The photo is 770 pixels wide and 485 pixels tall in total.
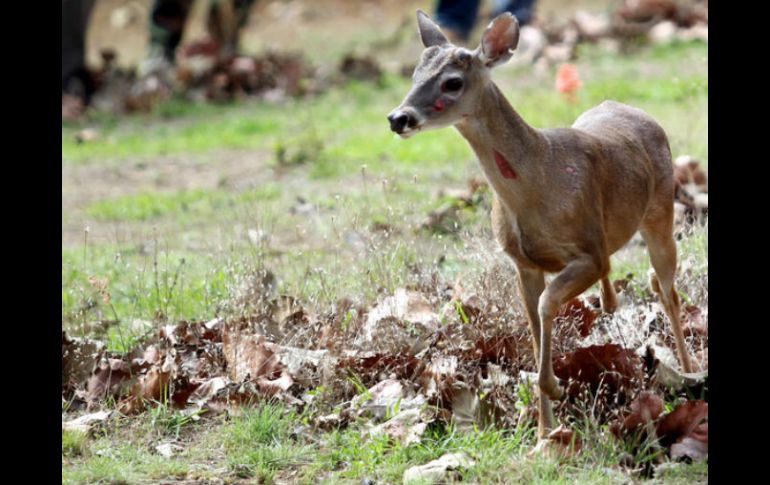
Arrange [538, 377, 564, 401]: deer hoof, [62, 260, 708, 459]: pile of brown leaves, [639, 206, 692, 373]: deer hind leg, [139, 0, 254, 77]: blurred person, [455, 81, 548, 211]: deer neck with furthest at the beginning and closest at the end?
[139, 0, 254, 77]: blurred person → [639, 206, 692, 373]: deer hind leg → [62, 260, 708, 459]: pile of brown leaves → [455, 81, 548, 211]: deer neck → [538, 377, 564, 401]: deer hoof

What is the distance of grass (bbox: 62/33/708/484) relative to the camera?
15.5 feet

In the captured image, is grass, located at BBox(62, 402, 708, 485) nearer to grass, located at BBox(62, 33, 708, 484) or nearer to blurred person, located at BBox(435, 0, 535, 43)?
grass, located at BBox(62, 33, 708, 484)

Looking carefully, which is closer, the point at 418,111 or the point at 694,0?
the point at 418,111

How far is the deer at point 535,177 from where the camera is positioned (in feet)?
15.0

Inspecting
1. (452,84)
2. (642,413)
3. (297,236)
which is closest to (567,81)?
(297,236)

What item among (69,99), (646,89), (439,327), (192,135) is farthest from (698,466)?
(69,99)

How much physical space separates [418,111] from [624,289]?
6.86ft

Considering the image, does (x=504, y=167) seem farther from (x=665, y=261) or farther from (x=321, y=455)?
(x=321, y=455)

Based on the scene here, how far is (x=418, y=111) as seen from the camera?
4461 millimetres

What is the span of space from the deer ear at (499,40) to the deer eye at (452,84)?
153 millimetres

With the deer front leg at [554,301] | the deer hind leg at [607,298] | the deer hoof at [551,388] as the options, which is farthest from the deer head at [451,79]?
the deer hind leg at [607,298]

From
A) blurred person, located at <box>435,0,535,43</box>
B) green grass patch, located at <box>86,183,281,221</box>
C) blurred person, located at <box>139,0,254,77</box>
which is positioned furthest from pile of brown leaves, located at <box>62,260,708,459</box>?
blurred person, located at <box>139,0,254,77</box>

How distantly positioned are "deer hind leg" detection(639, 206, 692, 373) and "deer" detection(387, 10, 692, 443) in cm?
29

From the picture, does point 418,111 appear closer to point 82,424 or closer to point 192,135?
point 82,424
